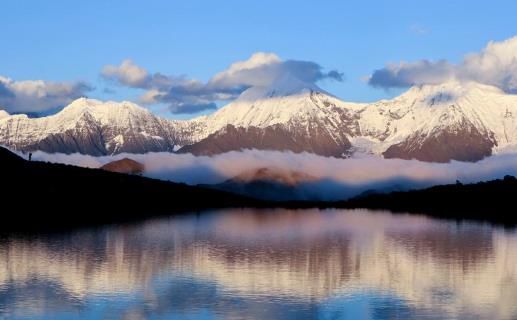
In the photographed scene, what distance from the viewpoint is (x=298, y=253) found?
366 feet

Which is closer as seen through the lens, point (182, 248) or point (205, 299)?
point (205, 299)

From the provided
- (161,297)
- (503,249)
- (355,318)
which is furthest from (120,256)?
(503,249)

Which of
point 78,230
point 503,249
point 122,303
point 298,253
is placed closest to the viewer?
point 122,303

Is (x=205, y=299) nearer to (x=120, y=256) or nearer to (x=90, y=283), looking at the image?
(x=90, y=283)

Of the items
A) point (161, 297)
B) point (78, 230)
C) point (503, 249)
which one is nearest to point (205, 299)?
point (161, 297)

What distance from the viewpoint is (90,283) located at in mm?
80312

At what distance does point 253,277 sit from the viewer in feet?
281

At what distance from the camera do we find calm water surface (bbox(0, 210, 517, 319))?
67875mm

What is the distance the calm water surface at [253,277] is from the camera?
67875 millimetres

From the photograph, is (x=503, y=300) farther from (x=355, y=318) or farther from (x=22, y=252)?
(x=22, y=252)

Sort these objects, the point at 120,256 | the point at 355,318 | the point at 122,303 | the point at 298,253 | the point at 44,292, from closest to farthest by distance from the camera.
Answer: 1. the point at 355,318
2. the point at 122,303
3. the point at 44,292
4. the point at 120,256
5. the point at 298,253

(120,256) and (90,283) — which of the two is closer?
(90,283)

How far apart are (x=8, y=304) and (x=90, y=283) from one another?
42.1 ft

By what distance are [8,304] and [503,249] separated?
2931 inches
